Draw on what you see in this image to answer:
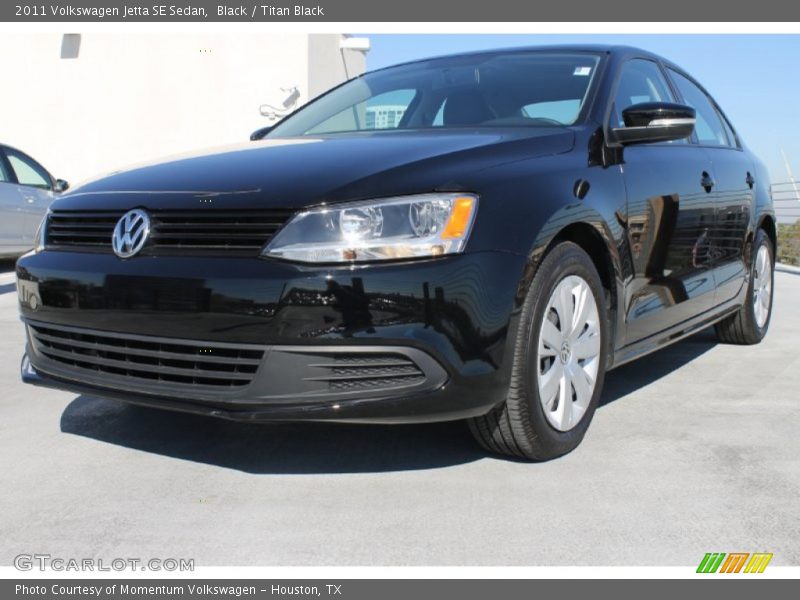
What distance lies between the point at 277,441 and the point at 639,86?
7.32 feet

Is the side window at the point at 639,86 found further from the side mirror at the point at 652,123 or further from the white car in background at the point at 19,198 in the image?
the white car in background at the point at 19,198

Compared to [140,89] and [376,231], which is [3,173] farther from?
[140,89]

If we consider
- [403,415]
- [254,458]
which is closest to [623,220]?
[403,415]

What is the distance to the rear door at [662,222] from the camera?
353cm

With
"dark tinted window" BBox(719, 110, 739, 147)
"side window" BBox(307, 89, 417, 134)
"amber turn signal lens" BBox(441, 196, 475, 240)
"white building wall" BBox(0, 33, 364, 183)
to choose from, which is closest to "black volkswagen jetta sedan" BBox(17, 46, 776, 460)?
"amber turn signal lens" BBox(441, 196, 475, 240)

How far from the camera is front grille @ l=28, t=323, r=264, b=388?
2664 millimetres

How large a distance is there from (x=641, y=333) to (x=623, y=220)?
1.73ft

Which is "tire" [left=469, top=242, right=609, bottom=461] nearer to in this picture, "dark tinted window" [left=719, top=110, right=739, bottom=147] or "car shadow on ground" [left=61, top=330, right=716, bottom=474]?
"car shadow on ground" [left=61, top=330, right=716, bottom=474]

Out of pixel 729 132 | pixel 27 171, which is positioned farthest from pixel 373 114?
pixel 27 171

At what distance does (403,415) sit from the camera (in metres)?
2.65

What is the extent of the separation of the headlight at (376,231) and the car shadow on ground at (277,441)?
807 mm

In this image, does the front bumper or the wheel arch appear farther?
the wheel arch

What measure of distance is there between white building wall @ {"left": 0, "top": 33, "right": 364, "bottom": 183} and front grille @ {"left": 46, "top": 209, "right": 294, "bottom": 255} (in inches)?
594

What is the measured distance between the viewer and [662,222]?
3703 mm
